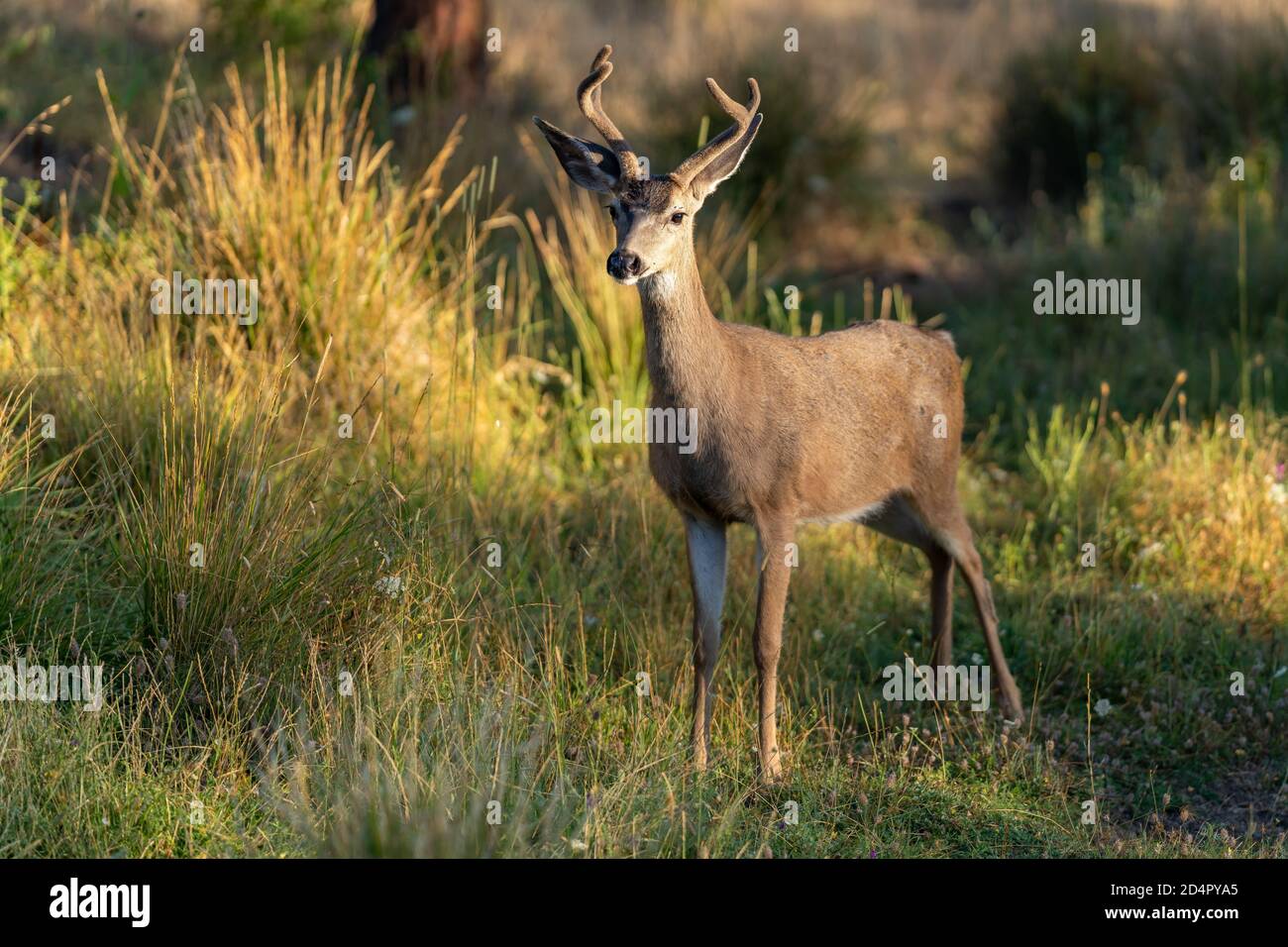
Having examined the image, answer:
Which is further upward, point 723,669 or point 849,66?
point 849,66

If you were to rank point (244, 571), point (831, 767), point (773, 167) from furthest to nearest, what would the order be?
1. point (773, 167)
2. point (831, 767)
3. point (244, 571)

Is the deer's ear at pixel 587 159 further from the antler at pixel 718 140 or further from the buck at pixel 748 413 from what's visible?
the antler at pixel 718 140

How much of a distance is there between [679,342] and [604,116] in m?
0.95

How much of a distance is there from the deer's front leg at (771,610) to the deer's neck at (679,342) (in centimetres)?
60

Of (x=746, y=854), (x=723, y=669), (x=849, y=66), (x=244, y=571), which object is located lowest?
(x=746, y=854)

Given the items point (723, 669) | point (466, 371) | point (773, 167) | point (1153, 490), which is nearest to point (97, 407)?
point (466, 371)

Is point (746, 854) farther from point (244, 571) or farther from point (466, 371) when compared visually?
point (466, 371)

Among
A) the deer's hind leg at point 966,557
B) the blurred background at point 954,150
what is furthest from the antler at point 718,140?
the blurred background at point 954,150

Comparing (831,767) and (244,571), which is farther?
(831,767)

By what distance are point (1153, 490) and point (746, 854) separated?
3915 millimetres

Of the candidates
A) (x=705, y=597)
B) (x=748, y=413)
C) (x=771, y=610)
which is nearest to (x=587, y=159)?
(x=748, y=413)

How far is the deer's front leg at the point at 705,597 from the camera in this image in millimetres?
6395

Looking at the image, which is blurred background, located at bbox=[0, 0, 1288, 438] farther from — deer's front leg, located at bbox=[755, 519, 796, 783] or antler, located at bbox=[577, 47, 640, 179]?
deer's front leg, located at bbox=[755, 519, 796, 783]

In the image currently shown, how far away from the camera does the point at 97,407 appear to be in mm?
6852
